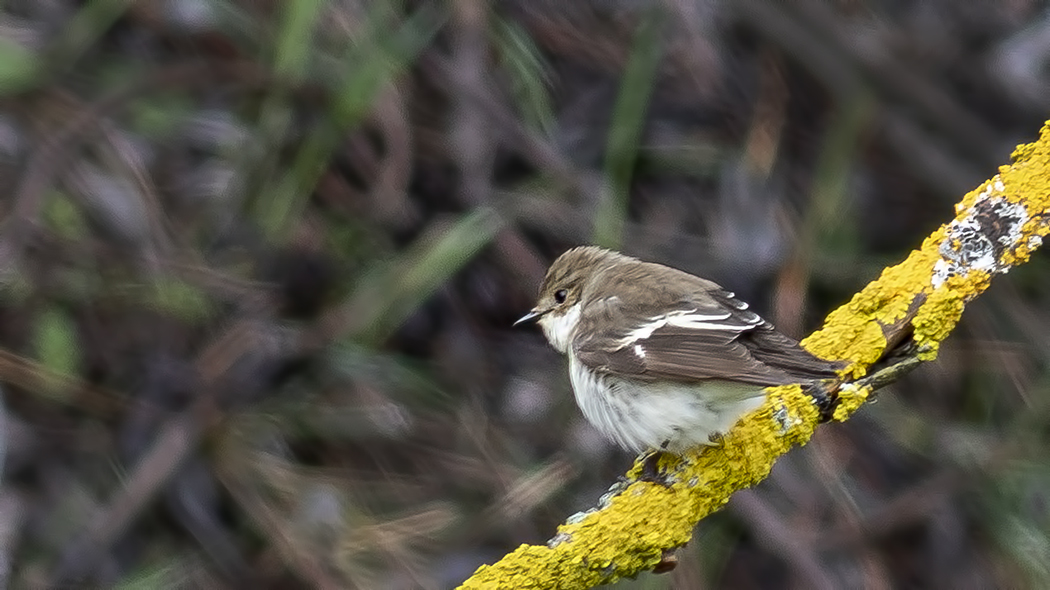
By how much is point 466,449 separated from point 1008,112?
1.82 m

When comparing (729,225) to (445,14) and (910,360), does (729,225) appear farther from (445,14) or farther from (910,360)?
(910,360)

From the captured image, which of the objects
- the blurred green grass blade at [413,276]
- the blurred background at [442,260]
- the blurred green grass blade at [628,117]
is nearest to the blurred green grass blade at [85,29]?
the blurred background at [442,260]

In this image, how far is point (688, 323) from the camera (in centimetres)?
272

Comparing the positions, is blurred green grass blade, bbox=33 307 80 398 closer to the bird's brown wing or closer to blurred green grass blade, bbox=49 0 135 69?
blurred green grass blade, bbox=49 0 135 69

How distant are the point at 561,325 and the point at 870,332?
901 millimetres

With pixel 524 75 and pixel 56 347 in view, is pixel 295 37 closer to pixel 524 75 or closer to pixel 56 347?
pixel 524 75

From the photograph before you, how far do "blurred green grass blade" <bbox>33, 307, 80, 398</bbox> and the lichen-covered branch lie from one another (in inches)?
71.4

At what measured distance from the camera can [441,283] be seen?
377 cm

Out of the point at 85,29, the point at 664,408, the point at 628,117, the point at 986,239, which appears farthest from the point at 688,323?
the point at 85,29

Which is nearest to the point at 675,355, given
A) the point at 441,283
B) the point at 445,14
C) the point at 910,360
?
the point at 910,360

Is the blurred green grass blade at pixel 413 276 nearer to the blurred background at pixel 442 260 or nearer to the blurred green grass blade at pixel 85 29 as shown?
the blurred background at pixel 442 260

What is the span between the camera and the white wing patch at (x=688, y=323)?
2.64m

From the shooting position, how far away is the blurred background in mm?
3674

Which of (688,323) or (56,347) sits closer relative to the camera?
(688,323)
